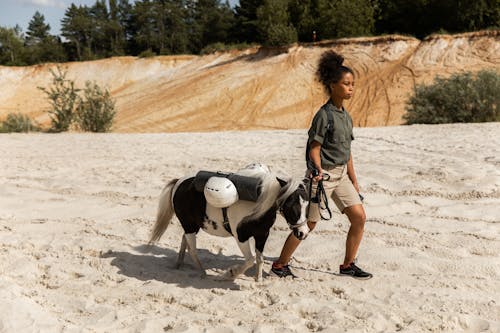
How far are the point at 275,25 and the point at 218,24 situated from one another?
18524mm

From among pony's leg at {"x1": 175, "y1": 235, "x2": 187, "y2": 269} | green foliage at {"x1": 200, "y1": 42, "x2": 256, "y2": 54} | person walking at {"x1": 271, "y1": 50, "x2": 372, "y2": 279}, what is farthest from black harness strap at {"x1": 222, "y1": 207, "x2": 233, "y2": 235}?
green foliage at {"x1": 200, "y1": 42, "x2": 256, "y2": 54}

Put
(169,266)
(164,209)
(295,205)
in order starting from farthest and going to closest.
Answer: (169,266), (164,209), (295,205)

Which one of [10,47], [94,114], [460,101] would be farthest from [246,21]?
[10,47]

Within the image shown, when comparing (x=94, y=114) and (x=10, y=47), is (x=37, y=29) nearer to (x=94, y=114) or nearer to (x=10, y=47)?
(x=10, y=47)

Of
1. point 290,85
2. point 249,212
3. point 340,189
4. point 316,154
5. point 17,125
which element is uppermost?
point 290,85

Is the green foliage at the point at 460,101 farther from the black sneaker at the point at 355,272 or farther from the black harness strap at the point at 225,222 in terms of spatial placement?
the black harness strap at the point at 225,222

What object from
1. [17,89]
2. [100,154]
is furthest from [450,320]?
[17,89]

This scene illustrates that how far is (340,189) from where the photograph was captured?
4.06 metres

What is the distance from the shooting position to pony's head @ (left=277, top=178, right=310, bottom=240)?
373 cm

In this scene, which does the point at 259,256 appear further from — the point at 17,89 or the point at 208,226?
the point at 17,89

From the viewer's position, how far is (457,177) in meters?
7.32

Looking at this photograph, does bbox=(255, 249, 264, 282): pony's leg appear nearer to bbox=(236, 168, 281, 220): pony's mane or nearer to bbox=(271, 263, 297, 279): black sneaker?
bbox=(271, 263, 297, 279): black sneaker

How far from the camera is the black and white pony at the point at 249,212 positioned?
376 centimetres

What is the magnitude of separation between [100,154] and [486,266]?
316 inches
